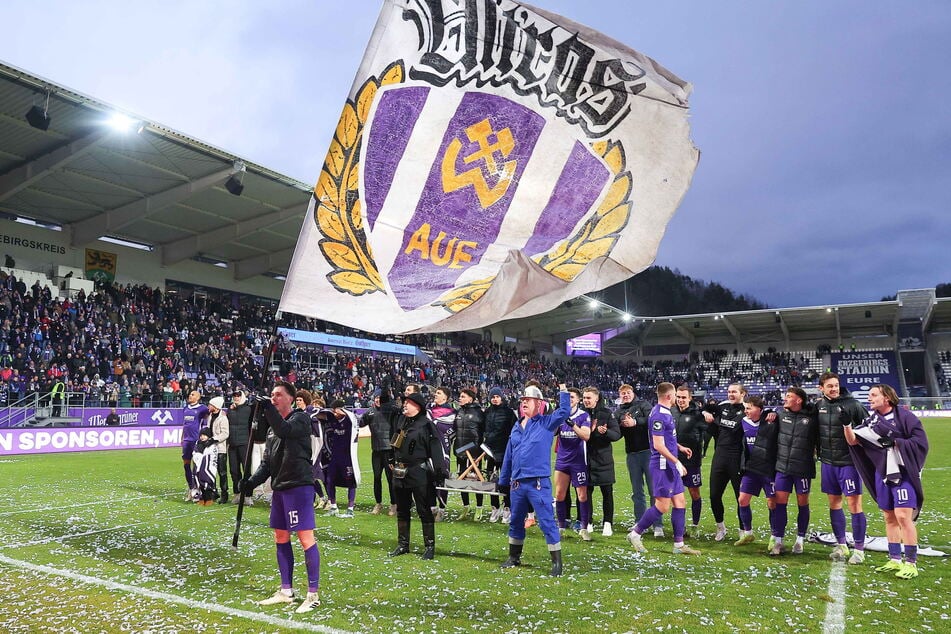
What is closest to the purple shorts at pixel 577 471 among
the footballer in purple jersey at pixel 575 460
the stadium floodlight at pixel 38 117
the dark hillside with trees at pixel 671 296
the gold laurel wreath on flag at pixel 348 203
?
the footballer in purple jersey at pixel 575 460

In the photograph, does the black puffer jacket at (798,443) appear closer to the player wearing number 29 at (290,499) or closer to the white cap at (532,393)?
the white cap at (532,393)

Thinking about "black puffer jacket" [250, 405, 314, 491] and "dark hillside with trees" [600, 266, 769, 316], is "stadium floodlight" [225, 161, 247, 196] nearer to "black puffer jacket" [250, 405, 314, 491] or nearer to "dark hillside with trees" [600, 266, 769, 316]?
"black puffer jacket" [250, 405, 314, 491]

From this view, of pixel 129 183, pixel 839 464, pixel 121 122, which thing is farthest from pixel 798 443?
pixel 129 183

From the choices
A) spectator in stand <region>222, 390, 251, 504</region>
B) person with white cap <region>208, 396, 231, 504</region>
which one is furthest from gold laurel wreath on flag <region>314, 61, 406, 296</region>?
spectator in stand <region>222, 390, 251, 504</region>

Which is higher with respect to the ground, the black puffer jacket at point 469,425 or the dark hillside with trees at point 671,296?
the dark hillside with trees at point 671,296

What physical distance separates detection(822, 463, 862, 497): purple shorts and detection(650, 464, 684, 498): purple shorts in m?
1.63

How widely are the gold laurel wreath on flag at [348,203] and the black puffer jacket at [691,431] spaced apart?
6.26 m

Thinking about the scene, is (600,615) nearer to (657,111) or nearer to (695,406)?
(657,111)

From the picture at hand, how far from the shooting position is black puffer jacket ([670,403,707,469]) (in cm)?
929

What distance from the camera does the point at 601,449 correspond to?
920cm

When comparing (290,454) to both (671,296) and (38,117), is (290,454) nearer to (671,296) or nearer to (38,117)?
(38,117)

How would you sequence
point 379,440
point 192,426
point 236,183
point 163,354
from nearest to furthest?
1. point 379,440
2. point 192,426
3. point 236,183
4. point 163,354

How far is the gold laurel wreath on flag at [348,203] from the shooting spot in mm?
4293

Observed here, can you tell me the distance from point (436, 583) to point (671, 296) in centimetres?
10724
